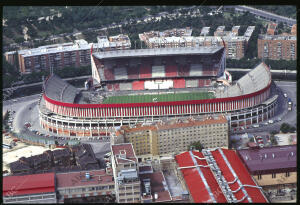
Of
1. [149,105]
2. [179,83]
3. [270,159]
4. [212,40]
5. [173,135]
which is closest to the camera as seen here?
[270,159]

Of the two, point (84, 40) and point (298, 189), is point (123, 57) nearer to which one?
point (84, 40)

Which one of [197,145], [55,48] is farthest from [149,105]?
[55,48]

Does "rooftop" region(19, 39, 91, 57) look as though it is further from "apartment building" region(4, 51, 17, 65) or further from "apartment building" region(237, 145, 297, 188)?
"apartment building" region(237, 145, 297, 188)

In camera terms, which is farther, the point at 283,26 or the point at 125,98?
the point at 283,26

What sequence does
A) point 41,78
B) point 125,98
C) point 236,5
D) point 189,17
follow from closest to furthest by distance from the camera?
point 125,98 → point 41,78 → point 189,17 → point 236,5

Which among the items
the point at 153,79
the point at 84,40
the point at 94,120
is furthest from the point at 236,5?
the point at 94,120

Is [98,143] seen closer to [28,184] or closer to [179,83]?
[28,184]

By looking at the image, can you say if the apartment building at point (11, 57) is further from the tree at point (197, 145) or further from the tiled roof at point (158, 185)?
the tiled roof at point (158, 185)
